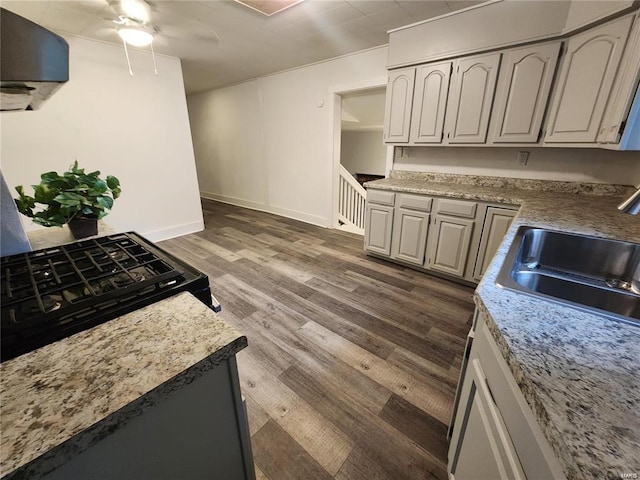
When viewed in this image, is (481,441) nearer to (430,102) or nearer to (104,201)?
(104,201)

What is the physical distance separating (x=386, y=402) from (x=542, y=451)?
1.09 meters

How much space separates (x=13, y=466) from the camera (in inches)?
14.5

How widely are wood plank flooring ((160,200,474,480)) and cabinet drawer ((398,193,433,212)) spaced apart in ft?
2.33

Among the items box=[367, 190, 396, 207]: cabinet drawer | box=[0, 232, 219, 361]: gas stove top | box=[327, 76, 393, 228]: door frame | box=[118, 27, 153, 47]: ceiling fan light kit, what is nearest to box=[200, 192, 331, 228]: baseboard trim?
box=[327, 76, 393, 228]: door frame

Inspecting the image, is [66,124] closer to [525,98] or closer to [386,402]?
[386,402]

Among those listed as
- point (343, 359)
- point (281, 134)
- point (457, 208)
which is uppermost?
point (281, 134)

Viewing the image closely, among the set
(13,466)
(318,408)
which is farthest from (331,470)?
(13,466)

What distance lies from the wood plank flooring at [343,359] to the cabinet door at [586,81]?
4.92 feet

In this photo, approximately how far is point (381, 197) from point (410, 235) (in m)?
0.51

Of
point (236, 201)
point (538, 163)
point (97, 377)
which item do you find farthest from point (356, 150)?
point (97, 377)

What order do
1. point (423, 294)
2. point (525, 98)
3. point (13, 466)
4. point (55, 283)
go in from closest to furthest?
1. point (13, 466)
2. point (55, 283)
3. point (525, 98)
4. point (423, 294)

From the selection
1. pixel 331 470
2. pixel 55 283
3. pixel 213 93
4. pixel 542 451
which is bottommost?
pixel 331 470

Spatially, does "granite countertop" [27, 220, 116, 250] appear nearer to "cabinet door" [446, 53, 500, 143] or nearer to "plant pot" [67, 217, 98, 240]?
"plant pot" [67, 217, 98, 240]

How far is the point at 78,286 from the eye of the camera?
0.79 m
